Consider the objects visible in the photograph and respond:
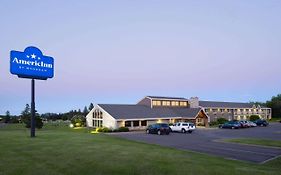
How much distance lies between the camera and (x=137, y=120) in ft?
191

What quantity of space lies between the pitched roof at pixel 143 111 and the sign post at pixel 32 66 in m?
28.1

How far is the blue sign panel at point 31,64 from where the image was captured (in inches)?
1005

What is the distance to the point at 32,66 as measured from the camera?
87.4ft

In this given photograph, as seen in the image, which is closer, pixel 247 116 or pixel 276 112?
pixel 247 116

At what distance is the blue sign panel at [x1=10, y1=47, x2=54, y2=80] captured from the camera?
2552 cm

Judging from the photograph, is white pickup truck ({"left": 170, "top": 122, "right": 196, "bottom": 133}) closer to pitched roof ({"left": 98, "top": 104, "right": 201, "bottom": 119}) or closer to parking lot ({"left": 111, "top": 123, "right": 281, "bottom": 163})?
parking lot ({"left": 111, "top": 123, "right": 281, "bottom": 163})

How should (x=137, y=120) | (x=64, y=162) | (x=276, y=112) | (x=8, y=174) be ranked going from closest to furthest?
(x=8, y=174) < (x=64, y=162) < (x=137, y=120) < (x=276, y=112)

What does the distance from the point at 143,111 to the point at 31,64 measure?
3861 centimetres

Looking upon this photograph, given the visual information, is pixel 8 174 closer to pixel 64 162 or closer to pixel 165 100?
pixel 64 162

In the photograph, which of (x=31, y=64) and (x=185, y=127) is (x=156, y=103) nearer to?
(x=185, y=127)

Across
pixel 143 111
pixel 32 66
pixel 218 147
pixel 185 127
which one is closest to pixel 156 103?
pixel 143 111

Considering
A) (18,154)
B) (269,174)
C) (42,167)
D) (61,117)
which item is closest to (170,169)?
(269,174)

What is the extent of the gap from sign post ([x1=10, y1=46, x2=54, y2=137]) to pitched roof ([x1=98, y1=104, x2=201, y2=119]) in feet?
92.2

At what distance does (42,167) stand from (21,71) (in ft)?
56.0
